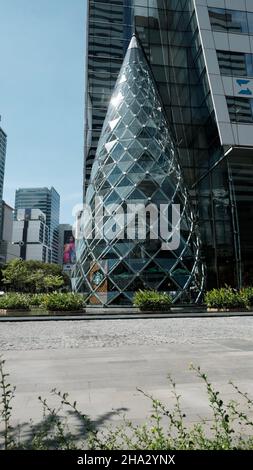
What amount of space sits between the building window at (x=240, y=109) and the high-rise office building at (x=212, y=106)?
0.26 ft

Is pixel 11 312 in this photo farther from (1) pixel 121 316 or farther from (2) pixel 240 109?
(2) pixel 240 109

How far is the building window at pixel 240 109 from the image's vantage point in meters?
29.2

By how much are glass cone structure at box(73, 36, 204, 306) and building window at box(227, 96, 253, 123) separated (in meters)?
5.86

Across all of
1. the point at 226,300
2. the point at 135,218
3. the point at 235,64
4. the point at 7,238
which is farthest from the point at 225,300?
the point at 7,238

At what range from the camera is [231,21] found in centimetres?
3192

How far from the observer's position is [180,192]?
95.9 feet

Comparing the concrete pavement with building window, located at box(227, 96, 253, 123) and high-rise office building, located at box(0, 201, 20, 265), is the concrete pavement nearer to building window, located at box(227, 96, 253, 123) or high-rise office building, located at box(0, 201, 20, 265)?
building window, located at box(227, 96, 253, 123)

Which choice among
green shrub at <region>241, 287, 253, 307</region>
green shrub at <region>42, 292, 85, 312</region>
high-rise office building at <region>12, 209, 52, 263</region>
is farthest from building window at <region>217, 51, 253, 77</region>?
high-rise office building at <region>12, 209, 52, 263</region>

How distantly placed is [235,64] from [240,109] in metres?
4.55

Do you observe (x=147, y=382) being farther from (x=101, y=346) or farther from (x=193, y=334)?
(x=193, y=334)

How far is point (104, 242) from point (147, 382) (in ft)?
68.3

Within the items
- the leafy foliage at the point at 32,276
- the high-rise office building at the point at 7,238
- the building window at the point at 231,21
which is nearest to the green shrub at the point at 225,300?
the building window at the point at 231,21
